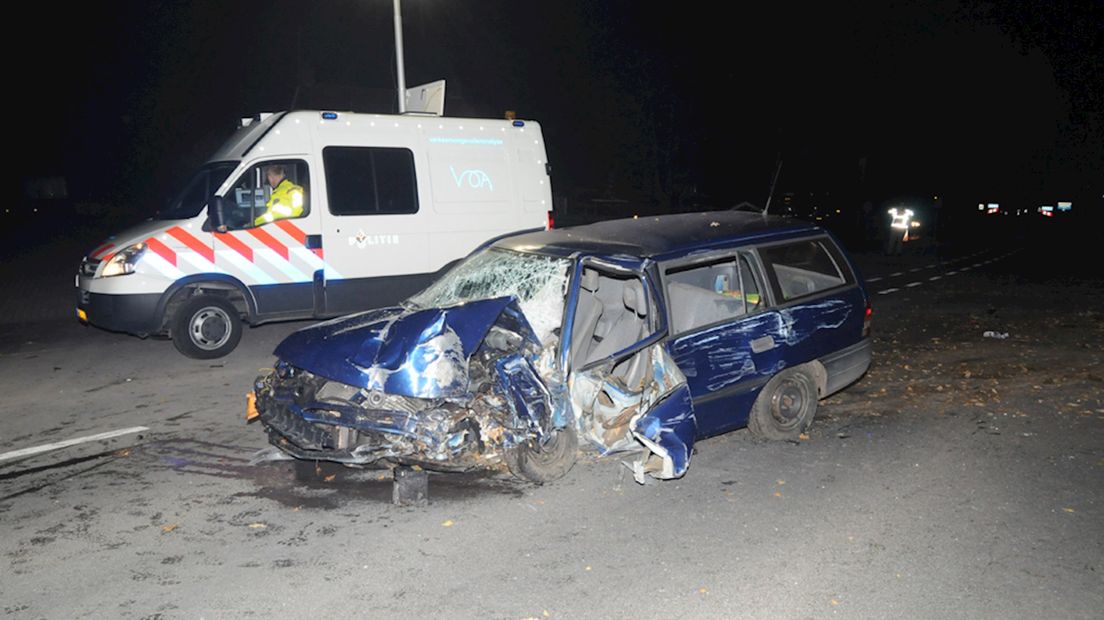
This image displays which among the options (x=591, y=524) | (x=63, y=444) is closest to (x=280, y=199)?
(x=63, y=444)

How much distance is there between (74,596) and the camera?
11.7 ft

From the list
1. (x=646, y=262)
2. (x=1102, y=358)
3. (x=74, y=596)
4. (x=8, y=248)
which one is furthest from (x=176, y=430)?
(x=8, y=248)

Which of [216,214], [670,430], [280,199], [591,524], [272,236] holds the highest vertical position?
[280,199]

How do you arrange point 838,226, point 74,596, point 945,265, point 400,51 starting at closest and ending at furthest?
point 74,596
point 400,51
point 945,265
point 838,226

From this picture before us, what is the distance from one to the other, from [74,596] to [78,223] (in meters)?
35.0

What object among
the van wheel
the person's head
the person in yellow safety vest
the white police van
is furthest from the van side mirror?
the van wheel

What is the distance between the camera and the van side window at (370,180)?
8.77 meters

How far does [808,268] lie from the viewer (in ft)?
20.6

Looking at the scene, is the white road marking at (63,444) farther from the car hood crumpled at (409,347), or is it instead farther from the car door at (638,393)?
the car door at (638,393)

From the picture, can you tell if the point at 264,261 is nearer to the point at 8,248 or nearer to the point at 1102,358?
the point at 1102,358

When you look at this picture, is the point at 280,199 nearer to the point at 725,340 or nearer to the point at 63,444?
the point at 63,444

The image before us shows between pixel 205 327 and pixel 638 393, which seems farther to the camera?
pixel 205 327

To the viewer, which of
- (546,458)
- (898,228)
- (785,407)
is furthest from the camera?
(898,228)

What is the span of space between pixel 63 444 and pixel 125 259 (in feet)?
9.43
